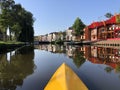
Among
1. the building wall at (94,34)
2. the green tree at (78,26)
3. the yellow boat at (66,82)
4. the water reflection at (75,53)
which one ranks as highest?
the green tree at (78,26)

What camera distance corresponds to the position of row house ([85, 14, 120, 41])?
397 feet

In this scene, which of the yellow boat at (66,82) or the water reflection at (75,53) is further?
the water reflection at (75,53)

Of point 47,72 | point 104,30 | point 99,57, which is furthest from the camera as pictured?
point 104,30

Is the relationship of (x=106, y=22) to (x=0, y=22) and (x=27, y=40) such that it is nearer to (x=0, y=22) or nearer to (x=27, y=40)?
(x=27, y=40)

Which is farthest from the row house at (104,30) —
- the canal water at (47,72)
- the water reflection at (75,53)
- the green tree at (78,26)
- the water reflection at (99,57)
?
the canal water at (47,72)

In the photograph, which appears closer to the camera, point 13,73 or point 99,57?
point 13,73

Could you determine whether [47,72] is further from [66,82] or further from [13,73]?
[66,82]

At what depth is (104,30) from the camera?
13875 centimetres

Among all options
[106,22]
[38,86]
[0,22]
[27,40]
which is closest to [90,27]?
[106,22]

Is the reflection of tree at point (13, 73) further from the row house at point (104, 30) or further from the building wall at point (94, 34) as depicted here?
the building wall at point (94, 34)

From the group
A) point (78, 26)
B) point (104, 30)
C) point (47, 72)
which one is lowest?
point (47, 72)

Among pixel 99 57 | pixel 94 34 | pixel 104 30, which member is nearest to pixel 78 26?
pixel 94 34

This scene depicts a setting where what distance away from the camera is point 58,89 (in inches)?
189

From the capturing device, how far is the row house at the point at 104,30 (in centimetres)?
12095
